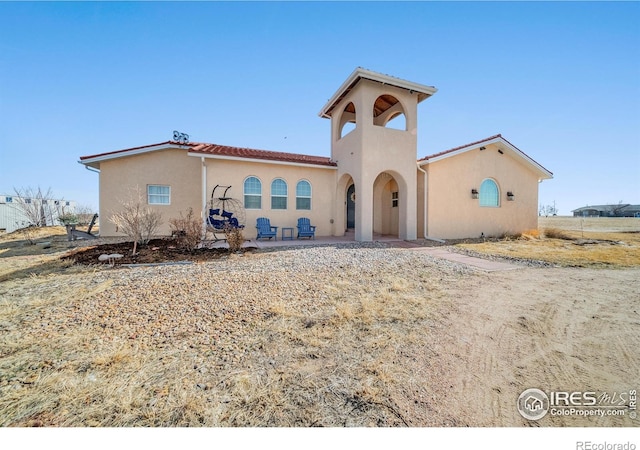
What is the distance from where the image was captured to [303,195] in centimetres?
1266

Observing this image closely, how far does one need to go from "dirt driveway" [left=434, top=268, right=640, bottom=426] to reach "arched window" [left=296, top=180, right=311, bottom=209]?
890 centimetres

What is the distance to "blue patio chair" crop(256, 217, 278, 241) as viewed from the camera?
1141cm

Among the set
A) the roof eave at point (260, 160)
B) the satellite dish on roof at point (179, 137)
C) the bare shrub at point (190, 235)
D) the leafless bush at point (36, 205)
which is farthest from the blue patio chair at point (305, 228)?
the leafless bush at point (36, 205)

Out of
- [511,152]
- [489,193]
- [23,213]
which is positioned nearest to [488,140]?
[511,152]

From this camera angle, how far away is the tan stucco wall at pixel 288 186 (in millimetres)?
11227

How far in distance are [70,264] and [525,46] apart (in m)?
14.9

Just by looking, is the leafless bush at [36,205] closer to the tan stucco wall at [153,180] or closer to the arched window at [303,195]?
the tan stucco wall at [153,180]

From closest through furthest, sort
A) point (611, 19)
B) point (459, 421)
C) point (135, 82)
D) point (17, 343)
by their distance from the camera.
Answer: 1. point (459, 421)
2. point (17, 343)
3. point (611, 19)
4. point (135, 82)

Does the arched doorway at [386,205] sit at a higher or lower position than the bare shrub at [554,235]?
higher

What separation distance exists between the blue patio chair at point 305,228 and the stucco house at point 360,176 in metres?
0.48

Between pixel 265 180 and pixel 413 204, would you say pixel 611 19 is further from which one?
pixel 265 180

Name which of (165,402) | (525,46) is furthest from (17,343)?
(525,46)

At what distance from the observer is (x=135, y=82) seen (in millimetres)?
10070

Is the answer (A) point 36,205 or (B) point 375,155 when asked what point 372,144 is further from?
(A) point 36,205
